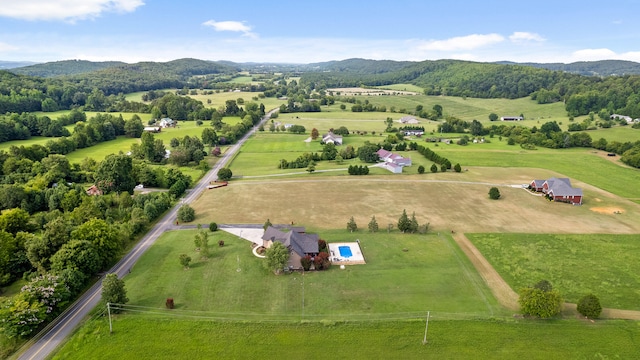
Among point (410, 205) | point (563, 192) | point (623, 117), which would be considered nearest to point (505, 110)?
point (623, 117)

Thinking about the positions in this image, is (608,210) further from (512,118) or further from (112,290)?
(512,118)

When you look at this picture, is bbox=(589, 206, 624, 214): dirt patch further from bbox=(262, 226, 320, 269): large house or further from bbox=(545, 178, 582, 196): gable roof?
bbox=(262, 226, 320, 269): large house

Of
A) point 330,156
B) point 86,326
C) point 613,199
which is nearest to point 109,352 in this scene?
point 86,326

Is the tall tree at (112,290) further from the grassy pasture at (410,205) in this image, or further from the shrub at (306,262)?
the grassy pasture at (410,205)

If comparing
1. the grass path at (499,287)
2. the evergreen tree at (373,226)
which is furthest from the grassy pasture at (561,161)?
the evergreen tree at (373,226)

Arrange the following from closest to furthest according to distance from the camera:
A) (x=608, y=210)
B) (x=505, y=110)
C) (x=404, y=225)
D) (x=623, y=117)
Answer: (x=404, y=225), (x=608, y=210), (x=623, y=117), (x=505, y=110)

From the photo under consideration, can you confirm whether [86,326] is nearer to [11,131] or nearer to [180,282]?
[180,282]

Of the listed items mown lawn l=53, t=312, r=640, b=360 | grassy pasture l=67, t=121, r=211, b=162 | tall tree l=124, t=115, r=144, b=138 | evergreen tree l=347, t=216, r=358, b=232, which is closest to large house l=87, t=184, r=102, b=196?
grassy pasture l=67, t=121, r=211, b=162
